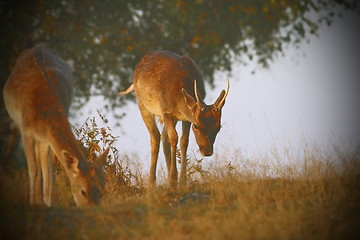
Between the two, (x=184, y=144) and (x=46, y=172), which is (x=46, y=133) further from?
(x=184, y=144)

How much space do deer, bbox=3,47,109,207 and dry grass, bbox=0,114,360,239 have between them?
0.46 meters

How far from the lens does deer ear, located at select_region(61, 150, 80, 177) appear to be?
7.54 m

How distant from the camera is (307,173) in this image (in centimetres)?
854

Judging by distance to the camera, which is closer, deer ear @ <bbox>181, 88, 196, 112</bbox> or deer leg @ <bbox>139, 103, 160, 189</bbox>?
deer ear @ <bbox>181, 88, 196, 112</bbox>

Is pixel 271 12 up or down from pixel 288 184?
up

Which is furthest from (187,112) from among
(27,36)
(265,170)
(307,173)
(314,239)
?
(27,36)

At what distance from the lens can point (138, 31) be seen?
1387 centimetres

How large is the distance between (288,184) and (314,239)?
3.21 metres

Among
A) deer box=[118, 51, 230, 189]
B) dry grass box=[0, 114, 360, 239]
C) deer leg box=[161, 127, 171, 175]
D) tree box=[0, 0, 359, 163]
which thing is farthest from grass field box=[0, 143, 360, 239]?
tree box=[0, 0, 359, 163]

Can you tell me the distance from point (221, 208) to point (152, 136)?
3.88 metres

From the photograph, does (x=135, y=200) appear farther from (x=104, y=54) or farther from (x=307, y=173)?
(x=104, y=54)

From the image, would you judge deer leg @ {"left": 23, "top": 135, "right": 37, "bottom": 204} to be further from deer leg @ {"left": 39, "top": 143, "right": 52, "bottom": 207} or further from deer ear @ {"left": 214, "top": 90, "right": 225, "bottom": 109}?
deer ear @ {"left": 214, "top": 90, "right": 225, "bottom": 109}

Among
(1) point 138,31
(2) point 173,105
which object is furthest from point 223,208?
(1) point 138,31

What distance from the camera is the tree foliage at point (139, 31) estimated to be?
13.0 m
